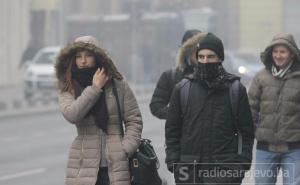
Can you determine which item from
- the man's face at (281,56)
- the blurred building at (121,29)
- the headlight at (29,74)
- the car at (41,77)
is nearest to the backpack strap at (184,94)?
the man's face at (281,56)

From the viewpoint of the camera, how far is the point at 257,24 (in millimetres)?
65188

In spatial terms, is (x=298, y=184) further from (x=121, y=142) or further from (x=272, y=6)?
(x=272, y=6)

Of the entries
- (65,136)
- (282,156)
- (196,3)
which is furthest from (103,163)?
(196,3)

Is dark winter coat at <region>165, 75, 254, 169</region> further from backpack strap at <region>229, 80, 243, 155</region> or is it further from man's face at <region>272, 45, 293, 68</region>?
man's face at <region>272, 45, 293, 68</region>

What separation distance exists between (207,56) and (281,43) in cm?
198

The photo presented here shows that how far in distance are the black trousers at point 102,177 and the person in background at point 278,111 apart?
1.93 meters

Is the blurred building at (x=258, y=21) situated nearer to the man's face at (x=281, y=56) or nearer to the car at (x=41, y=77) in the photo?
the car at (x=41, y=77)

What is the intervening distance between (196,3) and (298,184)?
176 ft

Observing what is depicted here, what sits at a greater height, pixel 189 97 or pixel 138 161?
pixel 189 97

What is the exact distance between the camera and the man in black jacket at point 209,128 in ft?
20.9

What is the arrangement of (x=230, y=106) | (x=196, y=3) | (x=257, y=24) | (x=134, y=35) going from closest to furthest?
(x=230, y=106) < (x=134, y=35) < (x=196, y=3) < (x=257, y=24)

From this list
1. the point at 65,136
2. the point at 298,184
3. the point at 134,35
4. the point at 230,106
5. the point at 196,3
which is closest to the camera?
the point at 230,106

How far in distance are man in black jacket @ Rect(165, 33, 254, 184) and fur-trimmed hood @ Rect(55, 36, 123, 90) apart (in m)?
0.53

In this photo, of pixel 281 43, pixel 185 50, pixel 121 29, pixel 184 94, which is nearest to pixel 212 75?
pixel 184 94
